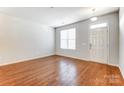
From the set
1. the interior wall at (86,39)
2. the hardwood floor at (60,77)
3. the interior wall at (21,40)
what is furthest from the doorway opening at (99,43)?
the interior wall at (21,40)

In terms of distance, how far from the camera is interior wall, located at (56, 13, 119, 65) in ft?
15.2

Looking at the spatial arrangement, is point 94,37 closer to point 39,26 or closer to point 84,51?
point 84,51

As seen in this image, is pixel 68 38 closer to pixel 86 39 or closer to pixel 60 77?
pixel 86 39

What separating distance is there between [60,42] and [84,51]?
2853mm

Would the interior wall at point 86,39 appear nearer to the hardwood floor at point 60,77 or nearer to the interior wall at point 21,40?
the hardwood floor at point 60,77

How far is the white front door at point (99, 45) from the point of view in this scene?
5070 millimetres

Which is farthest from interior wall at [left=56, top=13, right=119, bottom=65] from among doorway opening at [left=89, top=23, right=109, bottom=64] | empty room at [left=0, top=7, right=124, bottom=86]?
doorway opening at [left=89, top=23, right=109, bottom=64]

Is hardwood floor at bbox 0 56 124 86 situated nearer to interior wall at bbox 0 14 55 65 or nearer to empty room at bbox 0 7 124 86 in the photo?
empty room at bbox 0 7 124 86

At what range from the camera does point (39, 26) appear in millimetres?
7023

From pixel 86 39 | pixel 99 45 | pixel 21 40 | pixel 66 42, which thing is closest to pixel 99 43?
pixel 99 45

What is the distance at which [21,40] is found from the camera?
564 centimetres

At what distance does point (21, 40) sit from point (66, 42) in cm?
361
